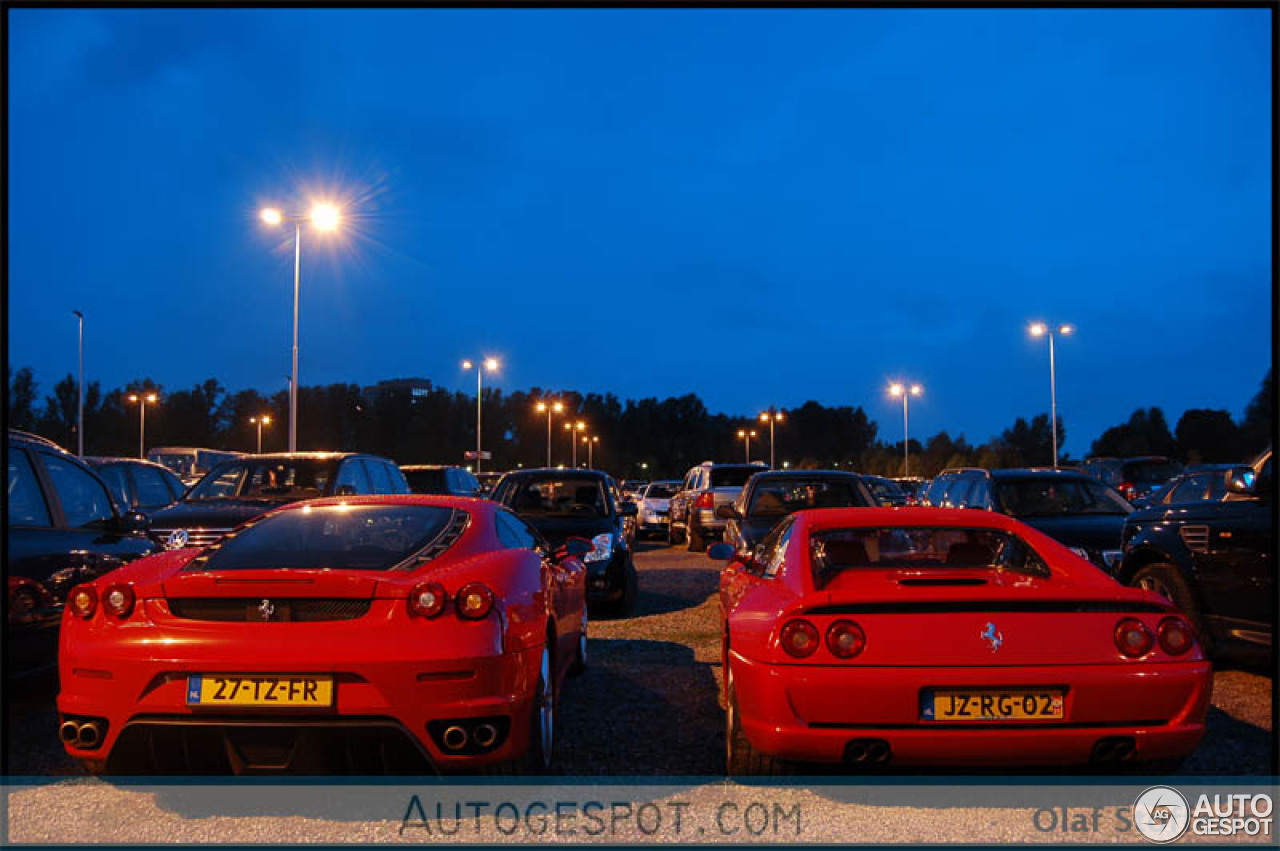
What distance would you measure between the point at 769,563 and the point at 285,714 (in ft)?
8.90

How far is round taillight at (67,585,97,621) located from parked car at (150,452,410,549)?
5443 millimetres

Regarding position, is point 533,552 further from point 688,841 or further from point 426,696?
point 688,841

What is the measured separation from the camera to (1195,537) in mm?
7574

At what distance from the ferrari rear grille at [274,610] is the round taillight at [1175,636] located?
335 centimetres

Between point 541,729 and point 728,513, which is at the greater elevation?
point 728,513

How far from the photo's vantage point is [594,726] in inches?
245

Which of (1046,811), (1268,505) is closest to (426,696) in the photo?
(1046,811)

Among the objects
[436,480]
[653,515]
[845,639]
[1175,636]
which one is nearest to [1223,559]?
[1175,636]

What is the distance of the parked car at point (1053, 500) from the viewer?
1027 cm

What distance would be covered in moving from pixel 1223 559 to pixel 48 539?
7814 millimetres

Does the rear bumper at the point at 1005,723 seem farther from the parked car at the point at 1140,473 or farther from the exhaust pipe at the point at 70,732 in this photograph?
the parked car at the point at 1140,473

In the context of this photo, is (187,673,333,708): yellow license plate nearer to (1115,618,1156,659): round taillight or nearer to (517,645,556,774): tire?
(517,645,556,774): tire

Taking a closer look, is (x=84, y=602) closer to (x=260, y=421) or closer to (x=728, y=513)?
(x=728, y=513)

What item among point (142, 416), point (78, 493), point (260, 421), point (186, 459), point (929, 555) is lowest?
point (929, 555)
